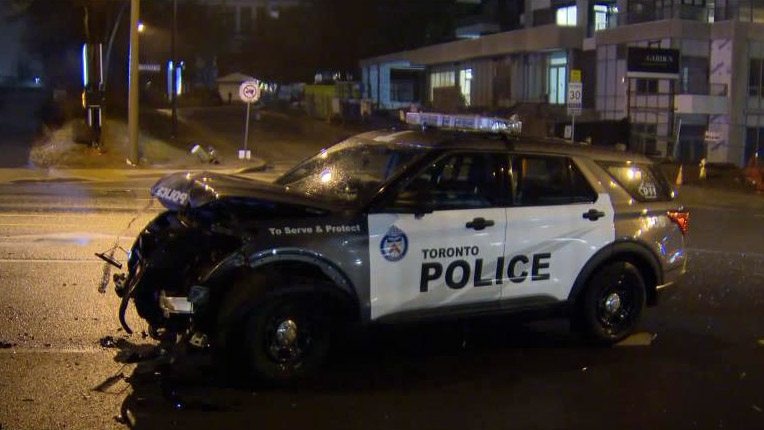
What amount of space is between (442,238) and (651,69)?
29.2 m

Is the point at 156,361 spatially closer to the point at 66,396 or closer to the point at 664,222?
the point at 66,396

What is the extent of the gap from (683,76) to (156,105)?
35.5 metres

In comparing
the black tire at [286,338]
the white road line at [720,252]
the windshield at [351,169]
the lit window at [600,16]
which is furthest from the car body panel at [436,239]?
the lit window at [600,16]

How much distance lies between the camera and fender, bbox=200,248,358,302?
544 centimetres

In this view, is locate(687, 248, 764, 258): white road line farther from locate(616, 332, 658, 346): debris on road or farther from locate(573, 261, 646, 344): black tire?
locate(573, 261, 646, 344): black tire

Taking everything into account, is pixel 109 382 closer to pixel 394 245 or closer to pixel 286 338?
pixel 286 338

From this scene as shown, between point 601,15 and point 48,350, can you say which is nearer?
point 48,350

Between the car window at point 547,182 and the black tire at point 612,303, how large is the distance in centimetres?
67

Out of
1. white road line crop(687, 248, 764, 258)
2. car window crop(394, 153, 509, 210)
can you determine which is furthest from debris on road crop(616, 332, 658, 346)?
white road line crop(687, 248, 764, 258)

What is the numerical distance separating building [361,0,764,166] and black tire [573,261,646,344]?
2682cm

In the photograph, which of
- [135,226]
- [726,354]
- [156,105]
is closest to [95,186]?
[135,226]

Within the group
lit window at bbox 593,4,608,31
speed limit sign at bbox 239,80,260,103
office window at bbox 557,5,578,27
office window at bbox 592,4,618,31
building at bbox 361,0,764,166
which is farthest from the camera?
office window at bbox 557,5,578,27

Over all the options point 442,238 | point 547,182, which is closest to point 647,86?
point 547,182

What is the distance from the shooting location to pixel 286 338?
5.70 metres
